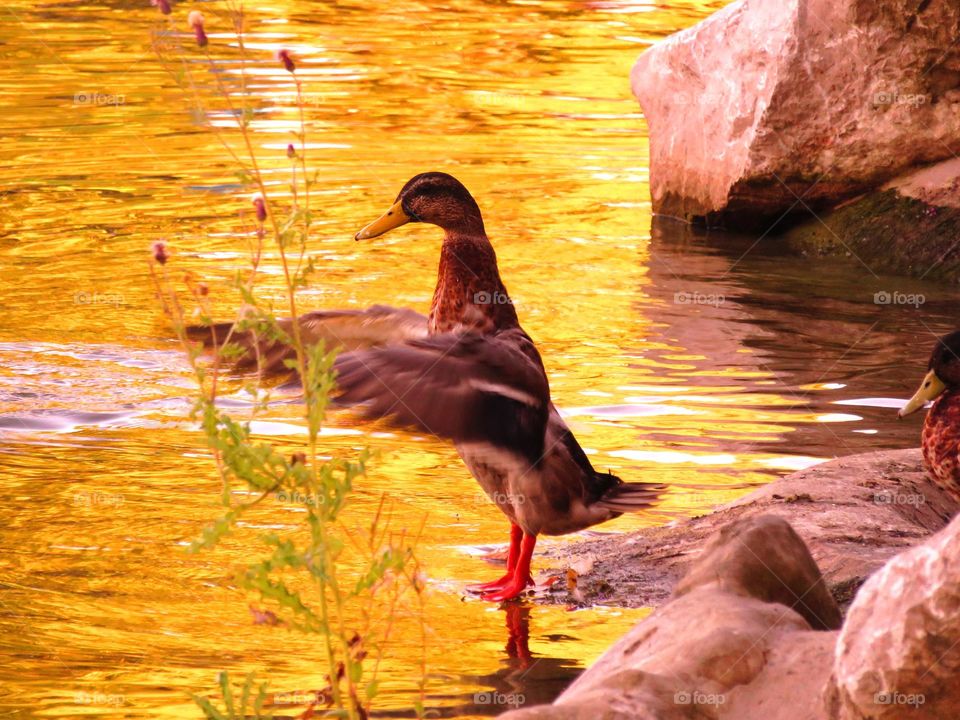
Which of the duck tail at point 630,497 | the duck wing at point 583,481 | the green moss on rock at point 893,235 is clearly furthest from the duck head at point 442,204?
the green moss on rock at point 893,235

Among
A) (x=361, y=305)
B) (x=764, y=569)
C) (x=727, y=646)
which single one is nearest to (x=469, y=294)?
(x=764, y=569)

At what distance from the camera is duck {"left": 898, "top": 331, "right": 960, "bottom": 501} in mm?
5492

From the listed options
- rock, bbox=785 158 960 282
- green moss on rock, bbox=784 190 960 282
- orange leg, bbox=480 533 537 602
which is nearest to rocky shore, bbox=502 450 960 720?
orange leg, bbox=480 533 537 602

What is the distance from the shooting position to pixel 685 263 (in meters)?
10.5

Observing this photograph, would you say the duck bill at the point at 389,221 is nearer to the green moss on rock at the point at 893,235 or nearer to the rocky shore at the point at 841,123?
the rocky shore at the point at 841,123

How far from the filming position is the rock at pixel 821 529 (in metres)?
5.16

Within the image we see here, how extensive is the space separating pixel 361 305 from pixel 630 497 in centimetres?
385

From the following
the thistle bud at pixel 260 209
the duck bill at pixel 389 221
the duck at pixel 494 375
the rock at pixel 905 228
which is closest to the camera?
the thistle bud at pixel 260 209

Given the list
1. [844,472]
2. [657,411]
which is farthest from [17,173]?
[844,472]

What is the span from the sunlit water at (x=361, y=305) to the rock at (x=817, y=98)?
22.2 inches

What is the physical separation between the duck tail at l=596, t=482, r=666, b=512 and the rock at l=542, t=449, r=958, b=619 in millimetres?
200

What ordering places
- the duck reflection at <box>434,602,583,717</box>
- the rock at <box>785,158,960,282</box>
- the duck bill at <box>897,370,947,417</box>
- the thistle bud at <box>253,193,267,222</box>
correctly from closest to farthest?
the thistle bud at <box>253,193,267,222</box>
the duck reflection at <box>434,602,583,717</box>
the duck bill at <box>897,370,947,417</box>
the rock at <box>785,158,960,282</box>

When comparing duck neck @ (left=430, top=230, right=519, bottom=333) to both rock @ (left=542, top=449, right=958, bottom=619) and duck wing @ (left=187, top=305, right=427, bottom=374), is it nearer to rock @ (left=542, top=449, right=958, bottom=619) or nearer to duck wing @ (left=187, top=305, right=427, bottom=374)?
duck wing @ (left=187, top=305, right=427, bottom=374)

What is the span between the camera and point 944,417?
5.59 metres
